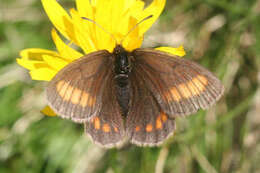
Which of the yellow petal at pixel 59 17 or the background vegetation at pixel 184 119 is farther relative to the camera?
the background vegetation at pixel 184 119

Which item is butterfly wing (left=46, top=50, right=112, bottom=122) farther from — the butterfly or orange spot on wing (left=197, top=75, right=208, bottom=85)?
orange spot on wing (left=197, top=75, right=208, bottom=85)

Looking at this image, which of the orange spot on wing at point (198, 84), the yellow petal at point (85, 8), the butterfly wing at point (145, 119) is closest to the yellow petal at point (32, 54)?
the yellow petal at point (85, 8)

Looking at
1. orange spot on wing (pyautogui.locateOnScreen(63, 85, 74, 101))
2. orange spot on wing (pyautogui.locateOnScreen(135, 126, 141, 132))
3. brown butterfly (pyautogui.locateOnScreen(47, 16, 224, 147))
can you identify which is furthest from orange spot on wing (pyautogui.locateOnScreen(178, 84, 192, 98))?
orange spot on wing (pyautogui.locateOnScreen(63, 85, 74, 101))

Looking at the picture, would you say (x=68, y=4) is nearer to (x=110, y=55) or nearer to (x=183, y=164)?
(x=110, y=55)

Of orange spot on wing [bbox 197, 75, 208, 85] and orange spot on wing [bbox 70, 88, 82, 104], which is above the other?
orange spot on wing [bbox 197, 75, 208, 85]

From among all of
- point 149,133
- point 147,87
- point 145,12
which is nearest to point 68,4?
point 145,12

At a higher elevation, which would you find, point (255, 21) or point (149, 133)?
point (255, 21)

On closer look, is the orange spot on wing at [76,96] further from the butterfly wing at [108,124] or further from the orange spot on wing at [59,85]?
the butterfly wing at [108,124]
